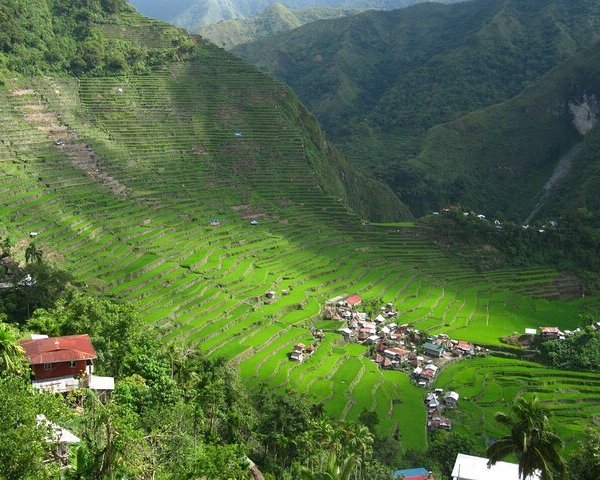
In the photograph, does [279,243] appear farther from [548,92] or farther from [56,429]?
[548,92]

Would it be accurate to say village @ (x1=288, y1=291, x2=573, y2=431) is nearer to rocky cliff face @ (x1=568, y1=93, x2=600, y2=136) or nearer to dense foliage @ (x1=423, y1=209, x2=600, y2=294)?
dense foliage @ (x1=423, y1=209, x2=600, y2=294)

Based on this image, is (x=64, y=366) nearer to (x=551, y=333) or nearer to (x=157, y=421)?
(x=157, y=421)

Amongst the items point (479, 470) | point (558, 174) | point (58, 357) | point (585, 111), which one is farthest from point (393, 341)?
point (585, 111)

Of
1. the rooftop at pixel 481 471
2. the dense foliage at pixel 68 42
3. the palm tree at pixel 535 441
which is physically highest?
the dense foliage at pixel 68 42

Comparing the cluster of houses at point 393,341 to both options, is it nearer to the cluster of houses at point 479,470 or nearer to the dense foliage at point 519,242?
the cluster of houses at point 479,470

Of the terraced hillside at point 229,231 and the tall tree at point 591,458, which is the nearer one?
the tall tree at point 591,458

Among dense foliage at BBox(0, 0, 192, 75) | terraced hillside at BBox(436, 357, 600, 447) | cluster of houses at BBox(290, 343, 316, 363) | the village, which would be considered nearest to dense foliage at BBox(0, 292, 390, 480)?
cluster of houses at BBox(290, 343, 316, 363)

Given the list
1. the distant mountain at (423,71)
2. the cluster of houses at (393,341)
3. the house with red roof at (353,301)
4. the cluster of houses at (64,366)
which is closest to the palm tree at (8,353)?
the cluster of houses at (64,366)
